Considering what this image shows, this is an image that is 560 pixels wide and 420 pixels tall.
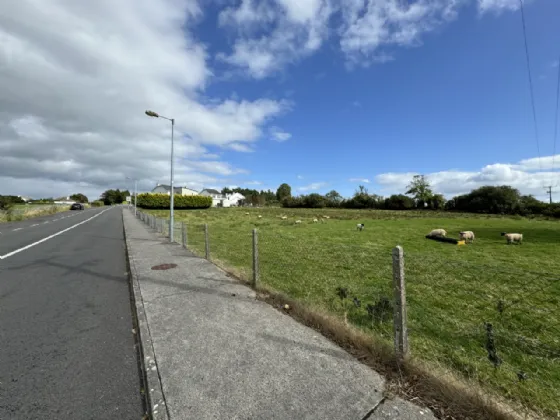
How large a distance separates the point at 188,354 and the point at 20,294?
5.09m

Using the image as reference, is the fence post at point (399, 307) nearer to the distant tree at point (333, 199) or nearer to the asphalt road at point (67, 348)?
the asphalt road at point (67, 348)

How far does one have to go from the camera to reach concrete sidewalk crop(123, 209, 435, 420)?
2316 mm

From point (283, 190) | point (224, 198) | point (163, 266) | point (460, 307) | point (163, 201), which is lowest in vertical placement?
point (460, 307)

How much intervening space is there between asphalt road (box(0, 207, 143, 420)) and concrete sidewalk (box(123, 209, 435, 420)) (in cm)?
29

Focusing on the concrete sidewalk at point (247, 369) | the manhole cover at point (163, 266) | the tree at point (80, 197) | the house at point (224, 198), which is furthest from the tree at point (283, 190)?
the concrete sidewalk at point (247, 369)

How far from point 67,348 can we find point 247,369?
2572 millimetres

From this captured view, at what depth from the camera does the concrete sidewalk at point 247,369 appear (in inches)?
91.2

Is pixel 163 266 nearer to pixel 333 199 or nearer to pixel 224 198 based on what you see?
pixel 333 199

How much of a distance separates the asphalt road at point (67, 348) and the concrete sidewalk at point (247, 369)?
29 cm

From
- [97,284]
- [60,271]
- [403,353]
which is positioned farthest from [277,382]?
[60,271]

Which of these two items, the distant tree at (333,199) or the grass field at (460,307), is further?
the distant tree at (333,199)

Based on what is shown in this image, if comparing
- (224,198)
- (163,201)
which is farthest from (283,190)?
(163,201)

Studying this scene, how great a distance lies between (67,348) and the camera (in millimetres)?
3465

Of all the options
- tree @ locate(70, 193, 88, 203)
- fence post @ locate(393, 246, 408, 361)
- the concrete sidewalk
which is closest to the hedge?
the concrete sidewalk
